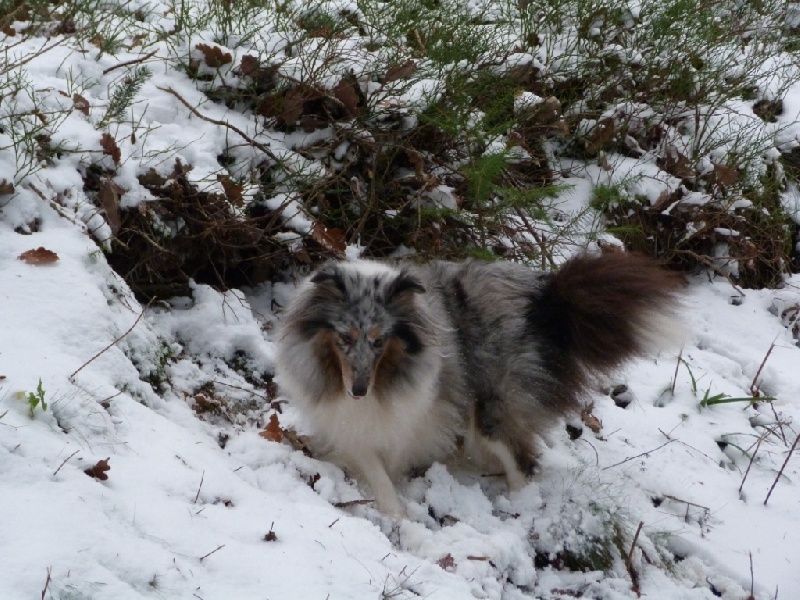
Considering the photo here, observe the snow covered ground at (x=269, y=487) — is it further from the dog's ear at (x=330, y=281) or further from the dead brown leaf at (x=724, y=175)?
the dead brown leaf at (x=724, y=175)

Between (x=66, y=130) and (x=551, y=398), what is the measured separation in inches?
116

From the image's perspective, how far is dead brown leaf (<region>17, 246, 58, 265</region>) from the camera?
350 cm

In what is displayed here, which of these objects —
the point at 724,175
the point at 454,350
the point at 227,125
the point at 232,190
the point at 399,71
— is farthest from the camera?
the point at 724,175

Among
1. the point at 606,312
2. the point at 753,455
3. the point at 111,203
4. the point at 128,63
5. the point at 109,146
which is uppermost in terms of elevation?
the point at 128,63

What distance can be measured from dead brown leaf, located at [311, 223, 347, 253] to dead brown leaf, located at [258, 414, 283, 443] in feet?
4.06

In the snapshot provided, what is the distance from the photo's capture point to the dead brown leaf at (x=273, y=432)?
3.92 metres

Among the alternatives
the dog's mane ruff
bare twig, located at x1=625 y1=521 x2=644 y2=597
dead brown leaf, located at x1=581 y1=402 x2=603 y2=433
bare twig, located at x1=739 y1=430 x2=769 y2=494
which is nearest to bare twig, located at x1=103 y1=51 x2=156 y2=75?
the dog's mane ruff

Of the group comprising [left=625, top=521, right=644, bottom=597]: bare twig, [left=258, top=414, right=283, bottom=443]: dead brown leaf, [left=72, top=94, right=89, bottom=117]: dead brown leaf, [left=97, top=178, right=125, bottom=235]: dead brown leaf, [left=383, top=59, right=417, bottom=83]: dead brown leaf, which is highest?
[left=383, top=59, right=417, bottom=83]: dead brown leaf

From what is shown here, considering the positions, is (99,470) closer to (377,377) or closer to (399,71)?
(377,377)

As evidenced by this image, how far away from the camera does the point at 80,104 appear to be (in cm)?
446

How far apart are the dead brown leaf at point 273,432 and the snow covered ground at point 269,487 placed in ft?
0.25

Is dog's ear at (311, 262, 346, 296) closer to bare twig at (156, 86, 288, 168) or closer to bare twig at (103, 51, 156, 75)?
bare twig at (156, 86, 288, 168)

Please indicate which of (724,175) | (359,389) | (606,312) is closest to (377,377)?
(359,389)

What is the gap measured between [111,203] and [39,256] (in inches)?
25.2
